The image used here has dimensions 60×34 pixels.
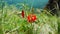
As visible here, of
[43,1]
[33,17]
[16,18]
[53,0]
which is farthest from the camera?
[53,0]

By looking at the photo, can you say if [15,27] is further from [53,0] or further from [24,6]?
[53,0]

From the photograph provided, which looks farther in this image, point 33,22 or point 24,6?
point 24,6

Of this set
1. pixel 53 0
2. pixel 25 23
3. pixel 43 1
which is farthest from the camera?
pixel 53 0

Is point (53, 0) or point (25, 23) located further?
point (53, 0)

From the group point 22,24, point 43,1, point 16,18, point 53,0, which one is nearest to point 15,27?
point 22,24

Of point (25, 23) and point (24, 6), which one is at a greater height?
point (24, 6)

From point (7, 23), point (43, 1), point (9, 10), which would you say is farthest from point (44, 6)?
point (7, 23)

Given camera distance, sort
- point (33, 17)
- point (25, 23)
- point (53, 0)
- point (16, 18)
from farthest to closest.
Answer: point (53, 0)
point (16, 18)
point (25, 23)
point (33, 17)

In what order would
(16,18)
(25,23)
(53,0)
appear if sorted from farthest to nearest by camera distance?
1. (53,0)
2. (16,18)
3. (25,23)

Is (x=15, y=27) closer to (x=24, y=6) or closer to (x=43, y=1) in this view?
(x=24, y=6)
